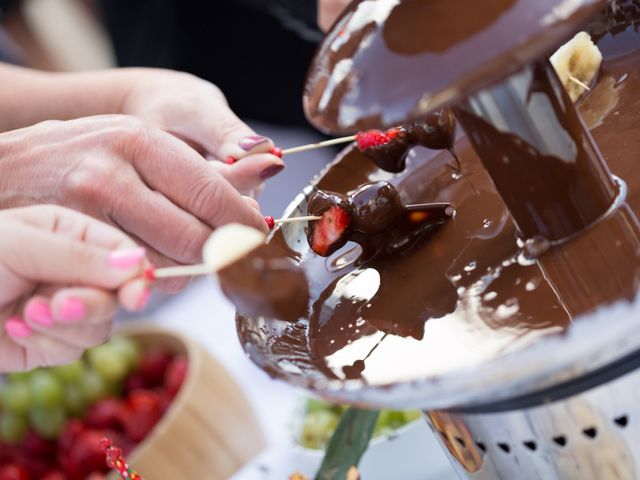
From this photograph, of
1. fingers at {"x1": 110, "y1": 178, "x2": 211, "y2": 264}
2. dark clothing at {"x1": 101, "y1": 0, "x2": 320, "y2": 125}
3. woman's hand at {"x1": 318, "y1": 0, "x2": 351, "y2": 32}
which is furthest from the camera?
dark clothing at {"x1": 101, "y1": 0, "x2": 320, "y2": 125}

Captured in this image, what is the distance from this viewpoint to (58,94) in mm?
1858

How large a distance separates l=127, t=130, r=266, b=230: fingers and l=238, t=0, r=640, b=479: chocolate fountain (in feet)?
0.46

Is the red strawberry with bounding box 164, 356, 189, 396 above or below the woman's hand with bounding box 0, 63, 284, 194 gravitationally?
below

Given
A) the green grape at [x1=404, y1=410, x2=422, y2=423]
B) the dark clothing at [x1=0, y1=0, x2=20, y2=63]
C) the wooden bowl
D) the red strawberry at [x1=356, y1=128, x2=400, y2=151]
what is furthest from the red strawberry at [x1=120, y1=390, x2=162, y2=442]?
the dark clothing at [x1=0, y1=0, x2=20, y2=63]

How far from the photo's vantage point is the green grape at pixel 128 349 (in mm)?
2406

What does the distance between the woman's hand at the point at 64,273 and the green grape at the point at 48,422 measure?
143 centimetres

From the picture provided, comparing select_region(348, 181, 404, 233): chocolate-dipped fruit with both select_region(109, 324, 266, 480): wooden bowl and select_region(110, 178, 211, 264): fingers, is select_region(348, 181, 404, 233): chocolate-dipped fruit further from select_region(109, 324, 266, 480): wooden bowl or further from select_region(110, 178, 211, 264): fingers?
select_region(109, 324, 266, 480): wooden bowl

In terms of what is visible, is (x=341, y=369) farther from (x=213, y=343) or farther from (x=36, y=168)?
(x=213, y=343)

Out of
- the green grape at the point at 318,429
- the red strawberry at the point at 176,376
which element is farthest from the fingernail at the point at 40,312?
the red strawberry at the point at 176,376

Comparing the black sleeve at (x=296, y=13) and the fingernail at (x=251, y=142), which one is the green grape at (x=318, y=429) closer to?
the fingernail at (x=251, y=142)

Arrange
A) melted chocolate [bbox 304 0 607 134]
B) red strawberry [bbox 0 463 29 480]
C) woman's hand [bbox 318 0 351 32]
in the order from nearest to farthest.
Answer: melted chocolate [bbox 304 0 607 134] < woman's hand [bbox 318 0 351 32] < red strawberry [bbox 0 463 29 480]

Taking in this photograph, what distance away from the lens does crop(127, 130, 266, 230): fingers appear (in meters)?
1.10

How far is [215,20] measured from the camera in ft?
10.2

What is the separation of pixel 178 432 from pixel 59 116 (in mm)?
758
